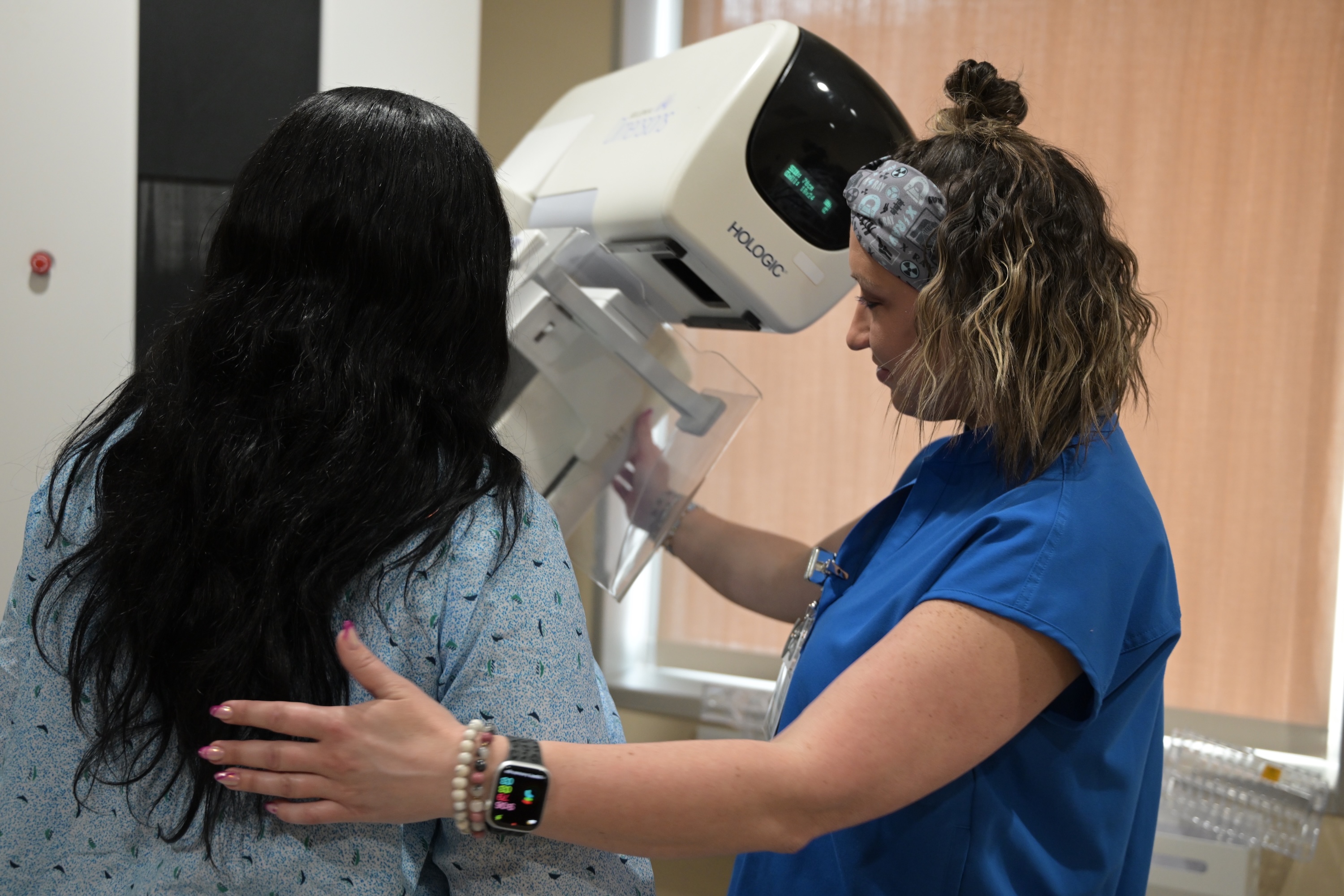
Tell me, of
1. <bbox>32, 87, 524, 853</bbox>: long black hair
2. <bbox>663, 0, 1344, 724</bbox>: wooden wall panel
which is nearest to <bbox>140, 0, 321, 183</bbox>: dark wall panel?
<bbox>32, 87, 524, 853</bbox>: long black hair

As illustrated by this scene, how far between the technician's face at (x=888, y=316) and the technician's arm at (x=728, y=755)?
0.90 ft

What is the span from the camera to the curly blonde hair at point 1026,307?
0.82m

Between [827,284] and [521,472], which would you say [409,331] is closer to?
[521,472]

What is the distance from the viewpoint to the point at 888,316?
97cm

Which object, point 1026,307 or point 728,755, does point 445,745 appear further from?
point 1026,307

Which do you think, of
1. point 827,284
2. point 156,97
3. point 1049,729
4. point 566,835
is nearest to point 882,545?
point 1049,729

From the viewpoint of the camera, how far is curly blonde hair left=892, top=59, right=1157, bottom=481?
32.4 inches

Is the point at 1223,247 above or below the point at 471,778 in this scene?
above

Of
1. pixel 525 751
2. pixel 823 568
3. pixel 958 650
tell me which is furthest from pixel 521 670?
pixel 823 568

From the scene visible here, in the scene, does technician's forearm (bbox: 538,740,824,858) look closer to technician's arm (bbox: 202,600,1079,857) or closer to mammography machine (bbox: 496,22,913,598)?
technician's arm (bbox: 202,600,1079,857)

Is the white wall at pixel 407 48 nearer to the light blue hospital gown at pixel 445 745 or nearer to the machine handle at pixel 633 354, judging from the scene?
the machine handle at pixel 633 354

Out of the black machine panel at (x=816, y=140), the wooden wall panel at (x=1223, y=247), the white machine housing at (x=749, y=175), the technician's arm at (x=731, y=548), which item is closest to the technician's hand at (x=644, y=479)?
the technician's arm at (x=731, y=548)

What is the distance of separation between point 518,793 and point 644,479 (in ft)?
2.44

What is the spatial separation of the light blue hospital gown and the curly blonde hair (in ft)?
1.32
